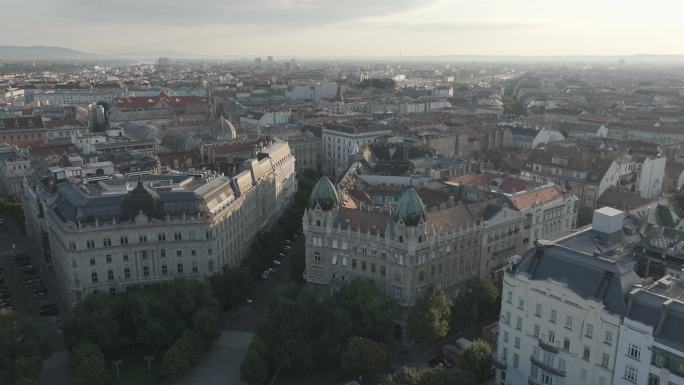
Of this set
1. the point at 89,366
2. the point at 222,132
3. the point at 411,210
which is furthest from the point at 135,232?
the point at 222,132

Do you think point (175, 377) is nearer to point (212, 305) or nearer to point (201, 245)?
point (212, 305)

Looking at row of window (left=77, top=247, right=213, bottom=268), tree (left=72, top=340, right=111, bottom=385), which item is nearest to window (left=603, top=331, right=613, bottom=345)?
tree (left=72, top=340, right=111, bottom=385)

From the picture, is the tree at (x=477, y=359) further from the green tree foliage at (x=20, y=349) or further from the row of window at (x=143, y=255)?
the green tree foliage at (x=20, y=349)

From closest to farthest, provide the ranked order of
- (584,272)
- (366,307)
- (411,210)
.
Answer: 1. (584,272)
2. (366,307)
3. (411,210)

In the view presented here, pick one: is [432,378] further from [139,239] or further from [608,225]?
[139,239]

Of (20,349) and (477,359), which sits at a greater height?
(20,349)

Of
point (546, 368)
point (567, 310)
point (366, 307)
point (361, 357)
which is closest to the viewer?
point (567, 310)
